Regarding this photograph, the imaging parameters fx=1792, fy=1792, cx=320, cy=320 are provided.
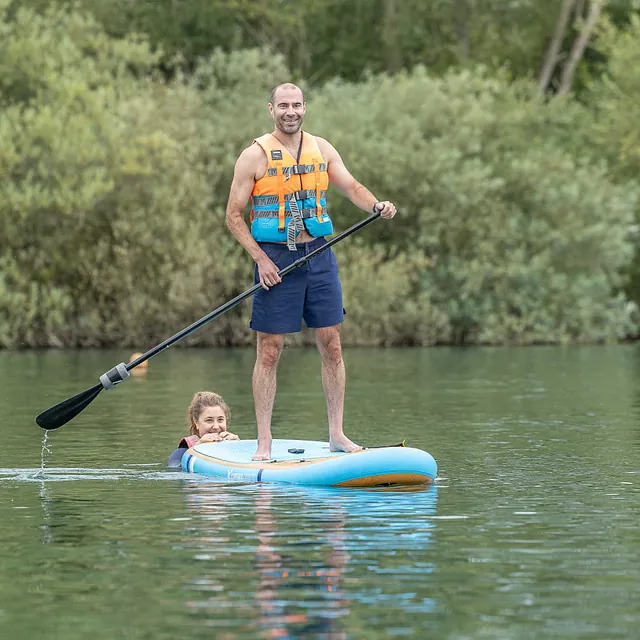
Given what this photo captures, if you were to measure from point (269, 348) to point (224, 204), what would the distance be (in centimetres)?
2684

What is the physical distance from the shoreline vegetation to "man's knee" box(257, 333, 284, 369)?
78.2ft

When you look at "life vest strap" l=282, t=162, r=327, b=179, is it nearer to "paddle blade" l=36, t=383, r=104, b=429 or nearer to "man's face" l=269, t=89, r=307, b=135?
"man's face" l=269, t=89, r=307, b=135

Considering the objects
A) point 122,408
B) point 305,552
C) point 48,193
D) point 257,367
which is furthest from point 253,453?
point 48,193

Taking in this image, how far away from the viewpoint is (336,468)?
11.5m

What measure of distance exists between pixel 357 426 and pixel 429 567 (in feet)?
Result: 27.7

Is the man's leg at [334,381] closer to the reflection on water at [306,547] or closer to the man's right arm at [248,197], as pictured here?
the man's right arm at [248,197]

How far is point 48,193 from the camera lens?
117ft

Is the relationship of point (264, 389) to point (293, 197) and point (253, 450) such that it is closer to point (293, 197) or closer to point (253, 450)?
point (253, 450)

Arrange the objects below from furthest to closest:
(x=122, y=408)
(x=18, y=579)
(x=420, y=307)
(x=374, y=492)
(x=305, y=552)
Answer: (x=420, y=307) < (x=122, y=408) < (x=374, y=492) < (x=305, y=552) < (x=18, y=579)

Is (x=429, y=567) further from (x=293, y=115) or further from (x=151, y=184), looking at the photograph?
(x=151, y=184)

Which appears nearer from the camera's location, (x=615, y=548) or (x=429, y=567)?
(x=429, y=567)

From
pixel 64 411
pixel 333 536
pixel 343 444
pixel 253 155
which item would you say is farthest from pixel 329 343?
pixel 333 536

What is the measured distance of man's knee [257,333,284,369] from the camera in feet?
39.4

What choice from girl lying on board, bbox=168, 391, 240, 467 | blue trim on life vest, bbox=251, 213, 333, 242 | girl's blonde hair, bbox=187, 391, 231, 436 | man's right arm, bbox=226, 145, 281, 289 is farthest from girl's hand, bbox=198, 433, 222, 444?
blue trim on life vest, bbox=251, 213, 333, 242
